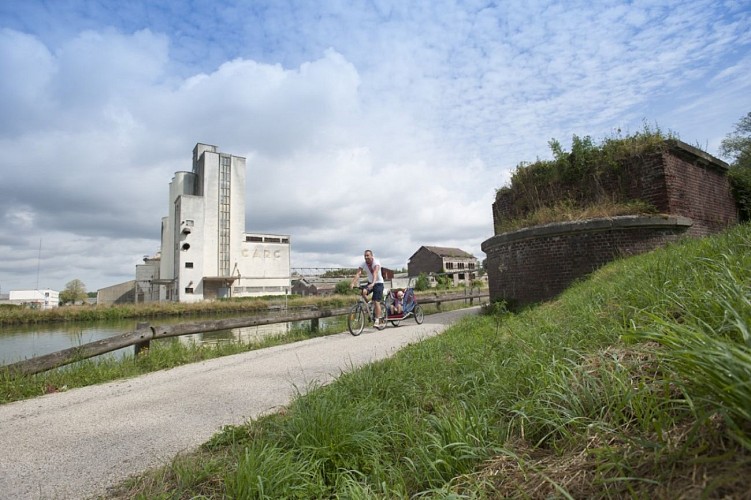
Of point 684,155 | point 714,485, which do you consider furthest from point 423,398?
point 684,155

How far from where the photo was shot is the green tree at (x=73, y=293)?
177 feet

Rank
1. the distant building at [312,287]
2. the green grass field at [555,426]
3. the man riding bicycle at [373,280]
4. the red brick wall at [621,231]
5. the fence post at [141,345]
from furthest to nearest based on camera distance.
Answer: the distant building at [312,287], the man riding bicycle at [373,280], the red brick wall at [621,231], the fence post at [141,345], the green grass field at [555,426]

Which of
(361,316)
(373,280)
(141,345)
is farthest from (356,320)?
(141,345)

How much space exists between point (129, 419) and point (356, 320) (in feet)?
18.6

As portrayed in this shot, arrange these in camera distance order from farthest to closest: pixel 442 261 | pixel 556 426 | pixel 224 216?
1. pixel 442 261
2. pixel 224 216
3. pixel 556 426

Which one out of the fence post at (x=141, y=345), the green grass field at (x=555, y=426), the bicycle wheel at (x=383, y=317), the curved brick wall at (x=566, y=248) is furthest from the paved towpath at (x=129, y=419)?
the curved brick wall at (x=566, y=248)

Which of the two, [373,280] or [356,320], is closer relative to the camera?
[356,320]

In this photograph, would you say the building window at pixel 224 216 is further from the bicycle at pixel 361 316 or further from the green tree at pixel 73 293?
the bicycle at pixel 361 316

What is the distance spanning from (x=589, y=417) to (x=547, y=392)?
323 millimetres

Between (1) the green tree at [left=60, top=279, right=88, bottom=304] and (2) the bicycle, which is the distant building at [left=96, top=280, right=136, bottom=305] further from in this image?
(2) the bicycle

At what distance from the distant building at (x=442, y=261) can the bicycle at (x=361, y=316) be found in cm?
5024

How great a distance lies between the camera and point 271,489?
1973mm

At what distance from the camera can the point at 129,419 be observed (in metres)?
3.64

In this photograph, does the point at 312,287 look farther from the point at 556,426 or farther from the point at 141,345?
the point at 556,426
